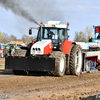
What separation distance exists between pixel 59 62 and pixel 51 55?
0.51 meters

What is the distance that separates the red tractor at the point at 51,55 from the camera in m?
9.61

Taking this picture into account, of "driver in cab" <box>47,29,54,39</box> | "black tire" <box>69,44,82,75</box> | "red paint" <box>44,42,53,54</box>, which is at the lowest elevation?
"black tire" <box>69,44,82,75</box>

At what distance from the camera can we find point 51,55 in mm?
9711

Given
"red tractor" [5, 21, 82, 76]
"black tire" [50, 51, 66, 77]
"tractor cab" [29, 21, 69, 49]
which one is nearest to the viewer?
"black tire" [50, 51, 66, 77]

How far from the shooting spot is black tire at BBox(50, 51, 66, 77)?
9508 millimetres

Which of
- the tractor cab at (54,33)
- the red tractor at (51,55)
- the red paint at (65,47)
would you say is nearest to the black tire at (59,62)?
the red tractor at (51,55)

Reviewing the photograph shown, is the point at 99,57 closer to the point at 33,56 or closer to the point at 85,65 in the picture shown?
the point at 85,65

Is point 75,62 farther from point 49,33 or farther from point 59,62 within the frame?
point 49,33

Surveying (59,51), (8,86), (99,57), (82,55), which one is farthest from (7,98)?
(99,57)

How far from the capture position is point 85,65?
40.8 feet

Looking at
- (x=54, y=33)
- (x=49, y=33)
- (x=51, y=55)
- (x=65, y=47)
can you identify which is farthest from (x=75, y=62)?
(x=49, y=33)

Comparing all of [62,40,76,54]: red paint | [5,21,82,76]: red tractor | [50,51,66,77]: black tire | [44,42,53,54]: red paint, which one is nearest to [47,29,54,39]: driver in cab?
[5,21,82,76]: red tractor

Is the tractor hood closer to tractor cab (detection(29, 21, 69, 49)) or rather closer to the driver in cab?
tractor cab (detection(29, 21, 69, 49))

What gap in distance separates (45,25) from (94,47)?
449cm
